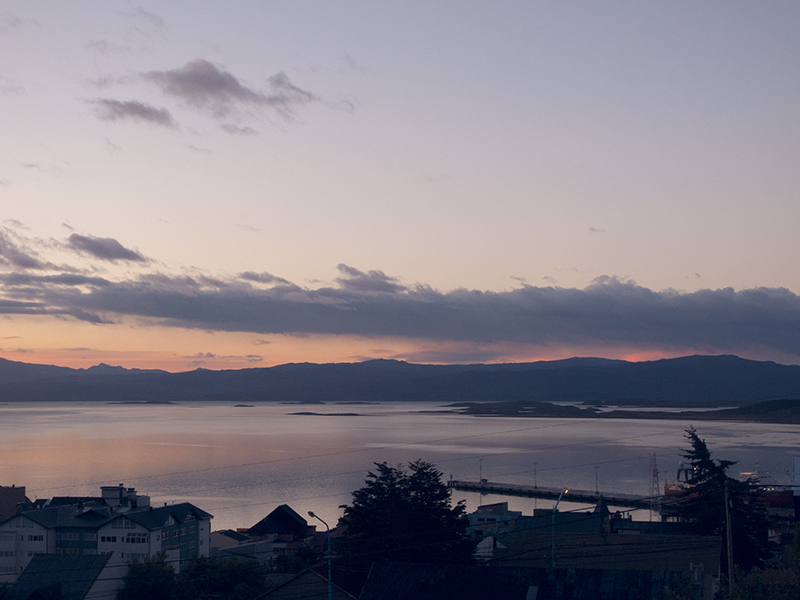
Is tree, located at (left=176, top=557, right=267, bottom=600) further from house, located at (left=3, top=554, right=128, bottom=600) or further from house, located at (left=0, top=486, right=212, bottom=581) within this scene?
house, located at (left=0, top=486, right=212, bottom=581)

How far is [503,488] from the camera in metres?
69.4

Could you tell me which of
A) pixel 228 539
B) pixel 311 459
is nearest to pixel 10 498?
pixel 228 539

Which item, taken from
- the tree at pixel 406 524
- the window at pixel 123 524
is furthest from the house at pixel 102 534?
the tree at pixel 406 524

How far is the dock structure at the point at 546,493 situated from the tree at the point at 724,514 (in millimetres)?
26471

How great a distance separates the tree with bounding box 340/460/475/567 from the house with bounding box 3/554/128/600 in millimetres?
7912

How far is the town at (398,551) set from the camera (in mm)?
18562

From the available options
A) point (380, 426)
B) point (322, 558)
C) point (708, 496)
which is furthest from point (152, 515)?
point (380, 426)

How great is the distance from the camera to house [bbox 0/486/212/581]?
34500 mm

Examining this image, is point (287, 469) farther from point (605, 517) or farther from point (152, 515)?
point (605, 517)

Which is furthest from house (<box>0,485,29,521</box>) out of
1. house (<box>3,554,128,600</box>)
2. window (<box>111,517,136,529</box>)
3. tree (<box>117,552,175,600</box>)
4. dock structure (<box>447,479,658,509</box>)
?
dock structure (<box>447,479,658,509</box>)

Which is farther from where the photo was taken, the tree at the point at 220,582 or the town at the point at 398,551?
the tree at the point at 220,582

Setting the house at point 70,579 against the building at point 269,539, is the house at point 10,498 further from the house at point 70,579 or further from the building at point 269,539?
the house at point 70,579

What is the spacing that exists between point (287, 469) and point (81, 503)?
4161 centimetres

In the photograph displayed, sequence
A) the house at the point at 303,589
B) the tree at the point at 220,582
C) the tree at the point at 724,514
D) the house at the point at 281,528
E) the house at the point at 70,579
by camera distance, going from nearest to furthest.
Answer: the house at the point at 303,589 < the house at the point at 70,579 < the tree at the point at 220,582 < the tree at the point at 724,514 < the house at the point at 281,528
